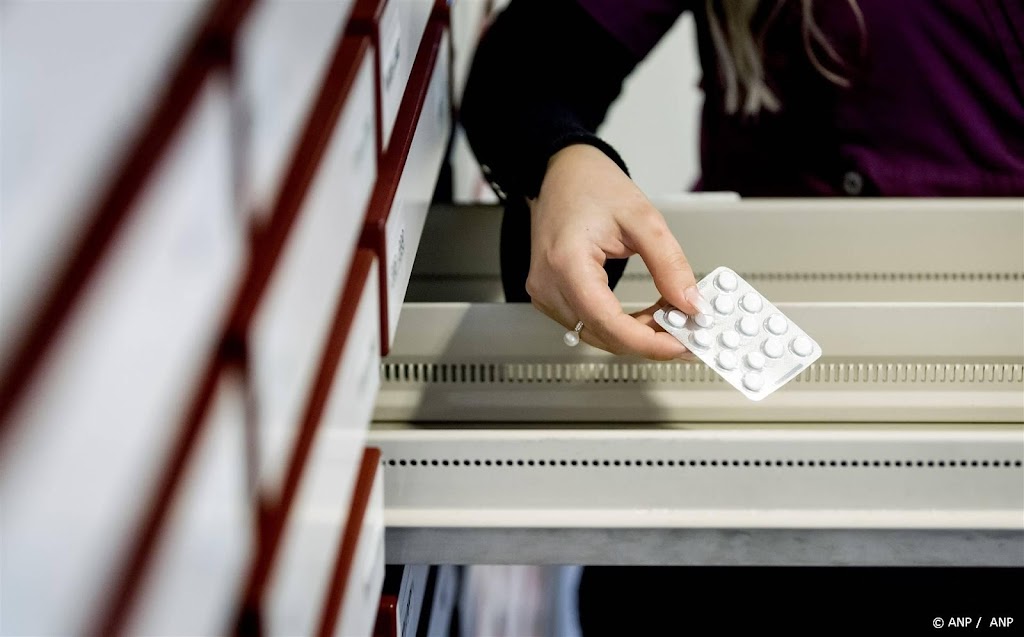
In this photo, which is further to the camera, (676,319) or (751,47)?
(751,47)

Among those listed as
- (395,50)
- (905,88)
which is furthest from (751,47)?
(395,50)

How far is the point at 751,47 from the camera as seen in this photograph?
1.04 meters

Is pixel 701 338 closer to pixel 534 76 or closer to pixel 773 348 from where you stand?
pixel 773 348

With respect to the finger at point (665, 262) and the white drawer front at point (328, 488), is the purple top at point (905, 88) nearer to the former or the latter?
the finger at point (665, 262)

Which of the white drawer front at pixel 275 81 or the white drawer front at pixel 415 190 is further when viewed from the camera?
the white drawer front at pixel 415 190

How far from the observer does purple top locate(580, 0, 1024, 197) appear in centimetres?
99

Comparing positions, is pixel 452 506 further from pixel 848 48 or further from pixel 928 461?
pixel 848 48

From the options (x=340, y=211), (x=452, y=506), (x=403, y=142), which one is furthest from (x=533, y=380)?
(x=340, y=211)

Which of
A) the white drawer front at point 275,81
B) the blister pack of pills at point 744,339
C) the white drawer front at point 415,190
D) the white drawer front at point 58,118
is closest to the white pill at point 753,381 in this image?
the blister pack of pills at point 744,339

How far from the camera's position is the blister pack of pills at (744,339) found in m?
0.65

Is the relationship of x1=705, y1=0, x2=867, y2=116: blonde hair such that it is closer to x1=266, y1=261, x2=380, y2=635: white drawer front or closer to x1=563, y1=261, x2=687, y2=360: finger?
x1=563, y1=261, x2=687, y2=360: finger

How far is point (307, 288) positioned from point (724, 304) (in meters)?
0.36

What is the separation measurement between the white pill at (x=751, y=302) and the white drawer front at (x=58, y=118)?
1.60ft

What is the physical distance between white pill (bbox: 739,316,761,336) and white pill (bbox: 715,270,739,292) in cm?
A: 3
